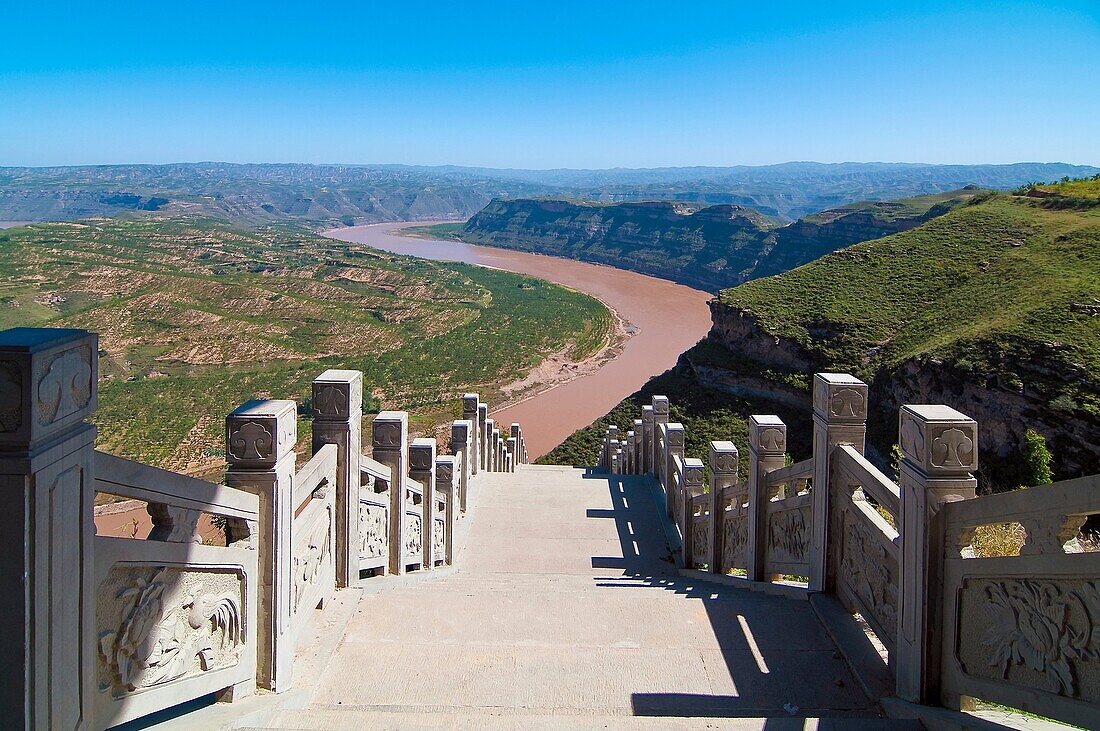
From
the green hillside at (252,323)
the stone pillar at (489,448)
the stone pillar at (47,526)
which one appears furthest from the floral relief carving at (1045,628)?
the green hillside at (252,323)

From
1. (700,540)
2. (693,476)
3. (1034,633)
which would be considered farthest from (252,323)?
(1034,633)

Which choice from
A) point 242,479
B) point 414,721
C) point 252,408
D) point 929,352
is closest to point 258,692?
point 414,721

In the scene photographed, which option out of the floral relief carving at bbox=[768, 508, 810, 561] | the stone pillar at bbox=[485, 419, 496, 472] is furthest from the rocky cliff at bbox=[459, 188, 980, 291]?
the floral relief carving at bbox=[768, 508, 810, 561]

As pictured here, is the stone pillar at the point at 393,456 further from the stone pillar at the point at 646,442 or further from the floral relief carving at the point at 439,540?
the stone pillar at the point at 646,442

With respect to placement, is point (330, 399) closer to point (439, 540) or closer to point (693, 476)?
point (439, 540)

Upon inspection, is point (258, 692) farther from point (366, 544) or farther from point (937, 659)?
point (937, 659)
